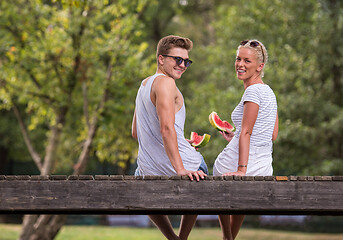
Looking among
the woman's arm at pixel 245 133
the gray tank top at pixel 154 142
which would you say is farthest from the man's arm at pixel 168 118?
the woman's arm at pixel 245 133

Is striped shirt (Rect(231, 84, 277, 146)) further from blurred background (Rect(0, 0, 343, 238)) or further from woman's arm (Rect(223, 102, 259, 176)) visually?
blurred background (Rect(0, 0, 343, 238))

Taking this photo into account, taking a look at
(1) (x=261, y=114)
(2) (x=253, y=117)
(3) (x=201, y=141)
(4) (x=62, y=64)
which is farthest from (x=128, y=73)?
(2) (x=253, y=117)

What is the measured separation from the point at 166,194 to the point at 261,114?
46.0 inches

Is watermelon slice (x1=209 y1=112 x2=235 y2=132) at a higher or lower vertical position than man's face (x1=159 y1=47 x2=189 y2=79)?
lower

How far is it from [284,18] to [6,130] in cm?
1628

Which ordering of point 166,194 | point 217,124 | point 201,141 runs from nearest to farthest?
1. point 166,194
2. point 201,141
3. point 217,124

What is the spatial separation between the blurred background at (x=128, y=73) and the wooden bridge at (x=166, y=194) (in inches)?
267

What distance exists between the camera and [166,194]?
3711mm

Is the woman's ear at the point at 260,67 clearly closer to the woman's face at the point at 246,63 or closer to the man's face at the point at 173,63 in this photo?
the woman's face at the point at 246,63

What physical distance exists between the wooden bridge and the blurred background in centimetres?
677

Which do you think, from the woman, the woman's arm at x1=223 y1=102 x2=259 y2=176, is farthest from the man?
the woman's arm at x1=223 y1=102 x2=259 y2=176

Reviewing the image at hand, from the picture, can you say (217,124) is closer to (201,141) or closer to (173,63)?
(201,141)

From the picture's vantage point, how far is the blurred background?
1433cm

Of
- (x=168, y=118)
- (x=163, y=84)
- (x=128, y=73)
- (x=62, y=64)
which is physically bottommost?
(x=128, y=73)
